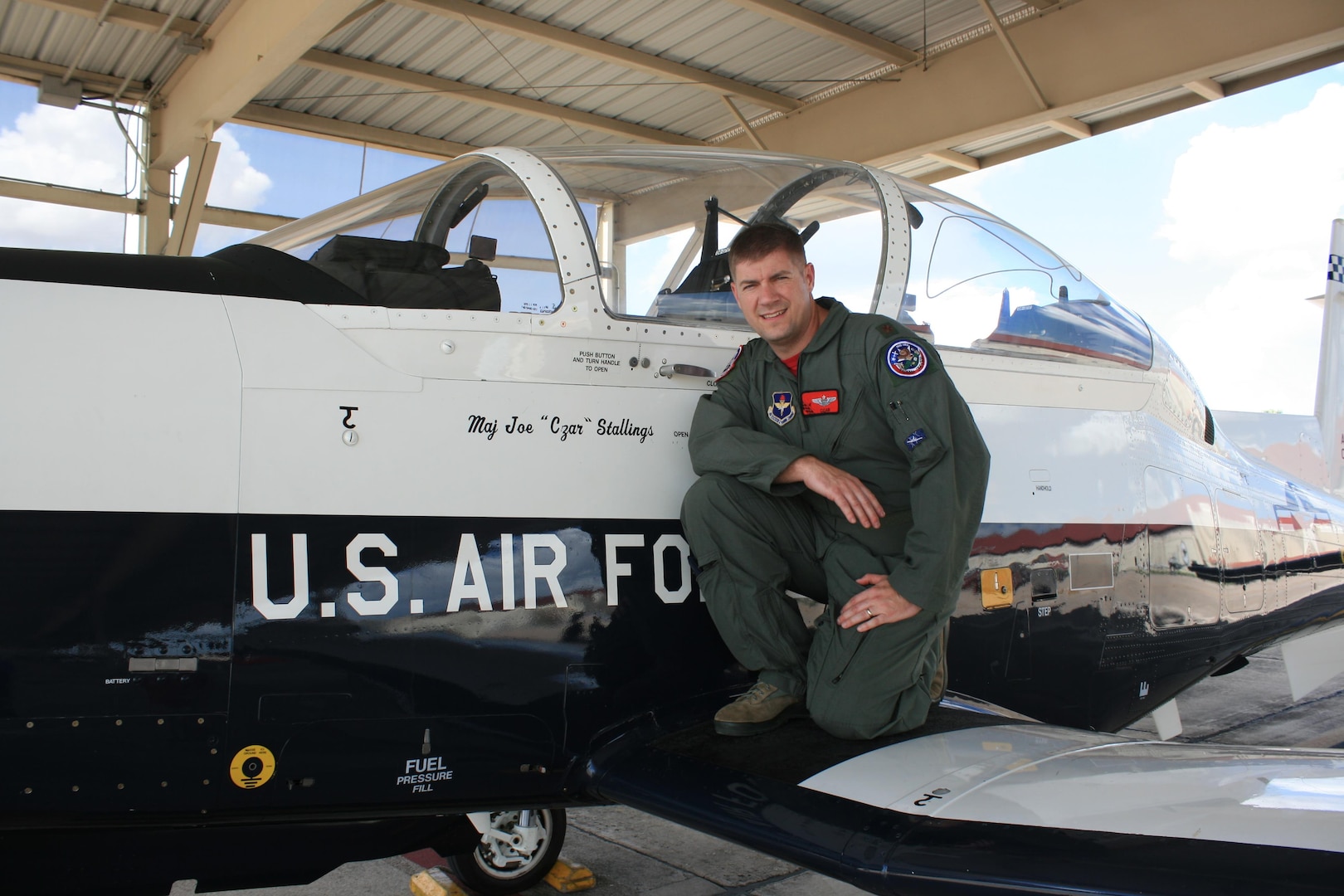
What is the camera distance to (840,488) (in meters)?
2.52

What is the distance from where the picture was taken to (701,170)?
3.47m

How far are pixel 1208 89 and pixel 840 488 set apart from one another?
8.99m

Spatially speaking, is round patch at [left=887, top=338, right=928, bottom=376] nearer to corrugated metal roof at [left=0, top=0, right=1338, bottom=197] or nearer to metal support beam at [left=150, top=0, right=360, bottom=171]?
metal support beam at [left=150, top=0, right=360, bottom=171]

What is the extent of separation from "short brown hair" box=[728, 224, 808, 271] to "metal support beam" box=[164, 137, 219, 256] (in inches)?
385

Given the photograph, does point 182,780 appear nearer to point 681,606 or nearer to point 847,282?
point 681,606

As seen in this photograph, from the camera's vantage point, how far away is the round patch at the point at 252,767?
2283mm

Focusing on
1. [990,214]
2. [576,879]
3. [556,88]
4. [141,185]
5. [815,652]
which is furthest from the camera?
[141,185]

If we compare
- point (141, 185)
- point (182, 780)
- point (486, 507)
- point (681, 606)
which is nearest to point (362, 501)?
point (486, 507)

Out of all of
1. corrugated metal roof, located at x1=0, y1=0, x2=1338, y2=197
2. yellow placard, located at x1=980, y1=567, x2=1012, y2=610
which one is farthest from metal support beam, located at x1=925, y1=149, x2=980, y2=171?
yellow placard, located at x1=980, y1=567, x2=1012, y2=610

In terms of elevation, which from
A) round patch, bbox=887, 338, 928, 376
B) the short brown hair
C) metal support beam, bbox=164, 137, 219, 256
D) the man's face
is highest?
metal support beam, bbox=164, 137, 219, 256

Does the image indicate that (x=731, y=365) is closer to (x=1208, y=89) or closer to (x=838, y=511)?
(x=838, y=511)

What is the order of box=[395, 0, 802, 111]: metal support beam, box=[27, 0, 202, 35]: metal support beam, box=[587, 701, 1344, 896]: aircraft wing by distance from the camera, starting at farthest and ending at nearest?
box=[27, 0, 202, 35]: metal support beam, box=[395, 0, 802, 111]: metal support beam, box=[587, 701, 1344, 896]: aircraft wing

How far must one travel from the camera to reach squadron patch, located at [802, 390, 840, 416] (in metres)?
2.76

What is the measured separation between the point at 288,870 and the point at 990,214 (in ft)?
10.9
